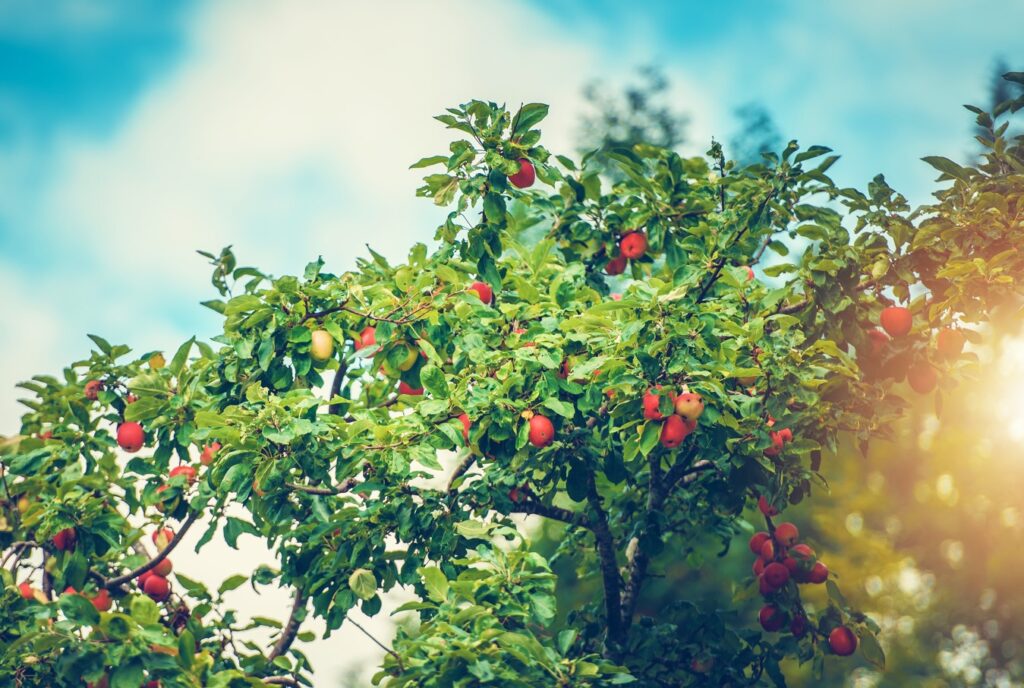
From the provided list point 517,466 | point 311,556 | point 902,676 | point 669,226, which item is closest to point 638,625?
point 517,466

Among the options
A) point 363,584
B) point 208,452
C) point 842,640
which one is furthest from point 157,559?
point 842,640

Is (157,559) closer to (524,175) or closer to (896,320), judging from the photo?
(524,175)

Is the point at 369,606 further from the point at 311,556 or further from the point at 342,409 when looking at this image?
the point at 342,409

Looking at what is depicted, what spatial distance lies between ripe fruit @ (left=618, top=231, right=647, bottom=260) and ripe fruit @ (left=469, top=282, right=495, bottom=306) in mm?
1049

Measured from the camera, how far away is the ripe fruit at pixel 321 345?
190 inches

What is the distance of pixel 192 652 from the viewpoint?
12.7ft

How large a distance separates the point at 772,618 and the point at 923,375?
1774mm

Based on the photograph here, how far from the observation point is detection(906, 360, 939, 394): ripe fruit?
4.84m

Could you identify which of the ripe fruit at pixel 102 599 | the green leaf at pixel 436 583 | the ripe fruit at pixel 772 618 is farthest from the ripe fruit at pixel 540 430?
the ripe fruit at pixel 102 599

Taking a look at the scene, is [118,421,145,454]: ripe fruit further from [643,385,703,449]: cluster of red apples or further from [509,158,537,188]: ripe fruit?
[643,385,703,449]: cluster of red apples

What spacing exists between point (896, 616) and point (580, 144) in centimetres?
1435

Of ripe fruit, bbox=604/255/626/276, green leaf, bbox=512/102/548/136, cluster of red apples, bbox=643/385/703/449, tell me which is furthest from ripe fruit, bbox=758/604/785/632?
green leaf, bbox=512/102/548/136

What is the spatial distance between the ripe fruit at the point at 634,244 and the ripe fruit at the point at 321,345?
77.7 inches

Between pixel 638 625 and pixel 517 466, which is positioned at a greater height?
pixel 517 466
